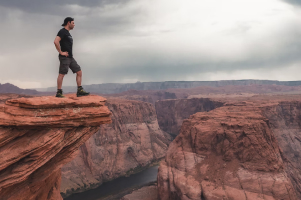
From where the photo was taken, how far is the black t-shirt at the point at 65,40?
927cm

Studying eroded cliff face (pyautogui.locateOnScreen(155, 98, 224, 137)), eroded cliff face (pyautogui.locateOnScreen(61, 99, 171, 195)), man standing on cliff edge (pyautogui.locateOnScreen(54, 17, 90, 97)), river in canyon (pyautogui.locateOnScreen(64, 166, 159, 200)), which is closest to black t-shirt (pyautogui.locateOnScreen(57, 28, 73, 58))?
man standing on cliff edge (pyautogui.locateOnScreen(54, 17, 90, 97))

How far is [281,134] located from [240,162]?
26143 mm

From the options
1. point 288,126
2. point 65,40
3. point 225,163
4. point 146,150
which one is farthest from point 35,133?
point 146,150

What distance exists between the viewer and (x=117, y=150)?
204 feet

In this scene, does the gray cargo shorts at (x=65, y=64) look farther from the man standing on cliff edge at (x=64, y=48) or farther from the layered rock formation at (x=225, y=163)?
the layered rock formation at (x=225, y=163)

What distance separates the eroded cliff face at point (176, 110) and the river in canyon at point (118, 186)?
42.0m

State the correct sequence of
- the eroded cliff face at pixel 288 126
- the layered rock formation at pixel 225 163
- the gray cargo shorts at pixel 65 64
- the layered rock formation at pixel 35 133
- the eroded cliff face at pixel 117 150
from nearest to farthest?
the layered rock formation at pixel 35 133 → the gray cargo shorts at pixel 65 64 → the layered rock formation at pixel 225 163 → the eroded cliff face at pixel 288 126 → the eroded cliff face at pixel 117 150

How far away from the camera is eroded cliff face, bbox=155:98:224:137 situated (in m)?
97.0

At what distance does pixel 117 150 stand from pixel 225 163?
125 feet

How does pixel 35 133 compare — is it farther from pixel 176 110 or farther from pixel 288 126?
pixel 176 110

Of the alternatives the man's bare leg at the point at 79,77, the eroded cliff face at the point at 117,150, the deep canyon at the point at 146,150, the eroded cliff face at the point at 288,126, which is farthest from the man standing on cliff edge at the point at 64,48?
the eroded cliff face at the point at 288,126

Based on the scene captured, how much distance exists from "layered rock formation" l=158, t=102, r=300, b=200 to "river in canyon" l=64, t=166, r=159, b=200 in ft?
61.3

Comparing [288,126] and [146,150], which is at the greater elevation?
[288,126]

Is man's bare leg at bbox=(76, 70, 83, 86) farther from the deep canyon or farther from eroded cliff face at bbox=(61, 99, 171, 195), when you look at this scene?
eroded cliff face at bbox=(61, 99, 171, 195)
